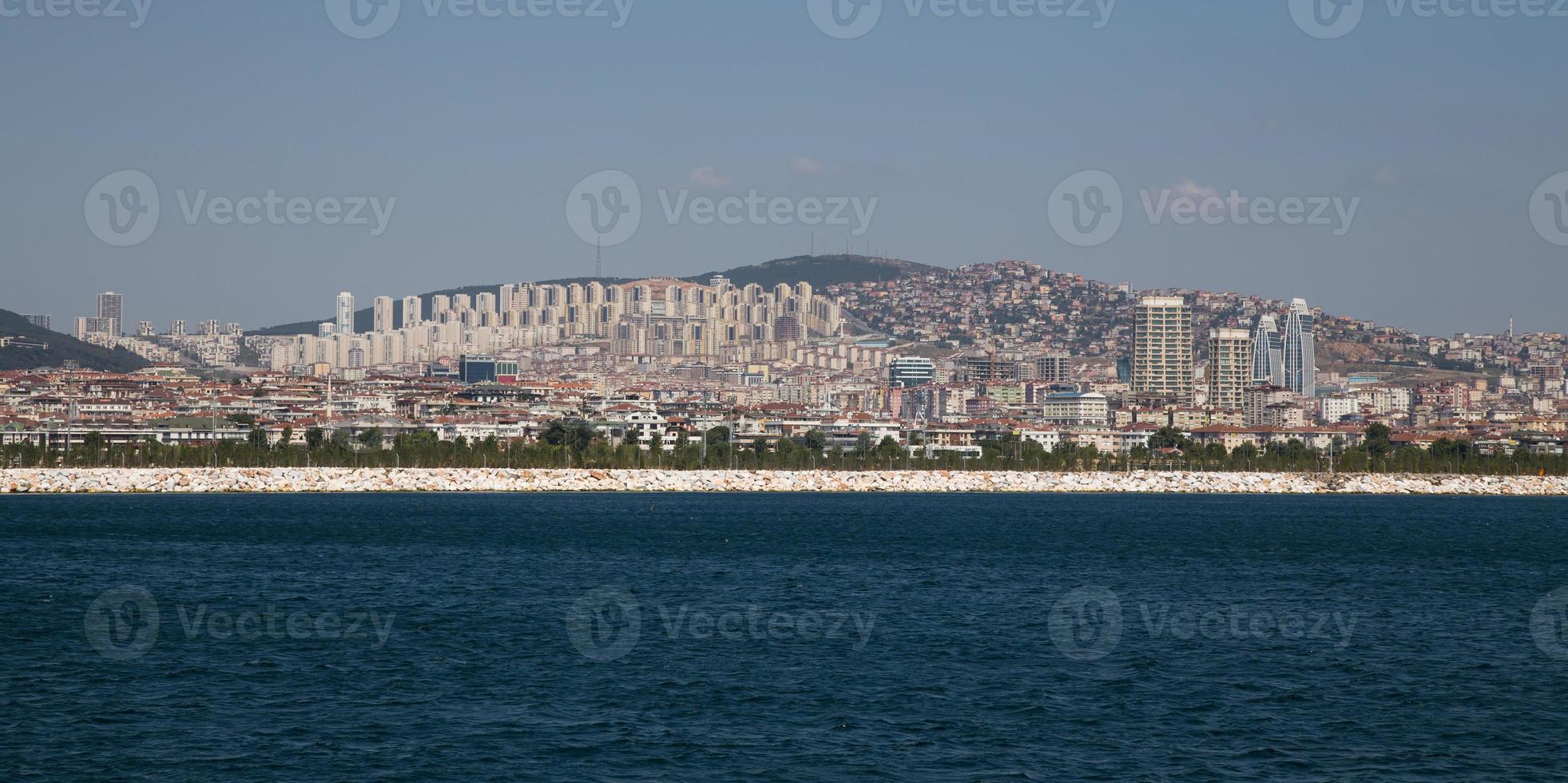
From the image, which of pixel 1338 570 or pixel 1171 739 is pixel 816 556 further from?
pixel 1171 739

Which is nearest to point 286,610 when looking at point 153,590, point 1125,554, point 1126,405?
point 153,590

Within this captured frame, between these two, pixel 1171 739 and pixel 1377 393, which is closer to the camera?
pixel 1171 739

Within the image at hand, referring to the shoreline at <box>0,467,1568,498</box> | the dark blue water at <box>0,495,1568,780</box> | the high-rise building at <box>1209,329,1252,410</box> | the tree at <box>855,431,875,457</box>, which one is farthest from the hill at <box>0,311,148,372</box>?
the dark blue water at <box>0,495,1568,780</box>

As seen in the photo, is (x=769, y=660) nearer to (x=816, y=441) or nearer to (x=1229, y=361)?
(x=816, y=441)

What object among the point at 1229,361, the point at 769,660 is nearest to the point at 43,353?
the point at 1229,361

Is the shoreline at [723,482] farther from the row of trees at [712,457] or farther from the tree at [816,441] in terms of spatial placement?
the tree at [816,441]

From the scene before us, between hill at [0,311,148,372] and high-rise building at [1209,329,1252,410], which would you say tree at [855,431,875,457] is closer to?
high-rise building at [1209,329,1252,410]
